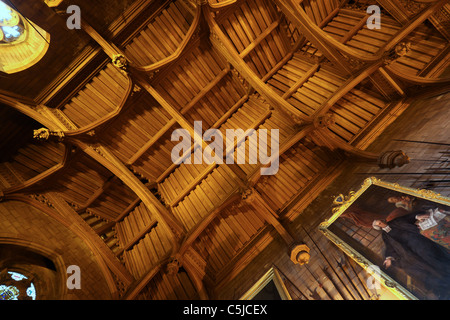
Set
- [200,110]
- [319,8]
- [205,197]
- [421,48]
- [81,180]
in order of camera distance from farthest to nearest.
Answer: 1. [200,110]
2. [81,180]
3. [205,197]
4. [319,8]
5. [421,48]

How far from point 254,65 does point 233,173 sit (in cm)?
375

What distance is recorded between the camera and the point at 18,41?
7.38 m

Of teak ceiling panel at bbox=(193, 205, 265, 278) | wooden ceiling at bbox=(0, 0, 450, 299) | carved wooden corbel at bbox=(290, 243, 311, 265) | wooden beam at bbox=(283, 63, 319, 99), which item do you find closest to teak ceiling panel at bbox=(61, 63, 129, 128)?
wooden ceiling at bbox=(0, 0, 450, 299)

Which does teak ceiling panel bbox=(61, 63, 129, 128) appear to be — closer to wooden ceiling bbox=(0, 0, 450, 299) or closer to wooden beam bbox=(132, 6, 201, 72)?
wooden ceiling bbox=(0, 0, 450, 299)

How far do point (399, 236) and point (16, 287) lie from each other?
28.4 ft

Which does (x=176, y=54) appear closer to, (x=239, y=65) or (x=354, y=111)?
(x=239, y=65)

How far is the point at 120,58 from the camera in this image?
669 cm

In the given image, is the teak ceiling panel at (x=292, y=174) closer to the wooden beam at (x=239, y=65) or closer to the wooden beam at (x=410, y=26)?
the wooden beam at (x=239, y=65)

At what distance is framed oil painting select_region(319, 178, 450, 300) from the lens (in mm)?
3771

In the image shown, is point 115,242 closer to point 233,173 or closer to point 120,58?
point 233,173

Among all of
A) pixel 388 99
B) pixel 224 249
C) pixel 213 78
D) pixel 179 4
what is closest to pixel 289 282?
pixel 224 249

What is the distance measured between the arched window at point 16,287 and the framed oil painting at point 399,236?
24.5 ft

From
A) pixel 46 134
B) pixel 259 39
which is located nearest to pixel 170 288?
pixel 46 134

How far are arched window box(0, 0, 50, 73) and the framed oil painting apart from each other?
8707 millimetres
